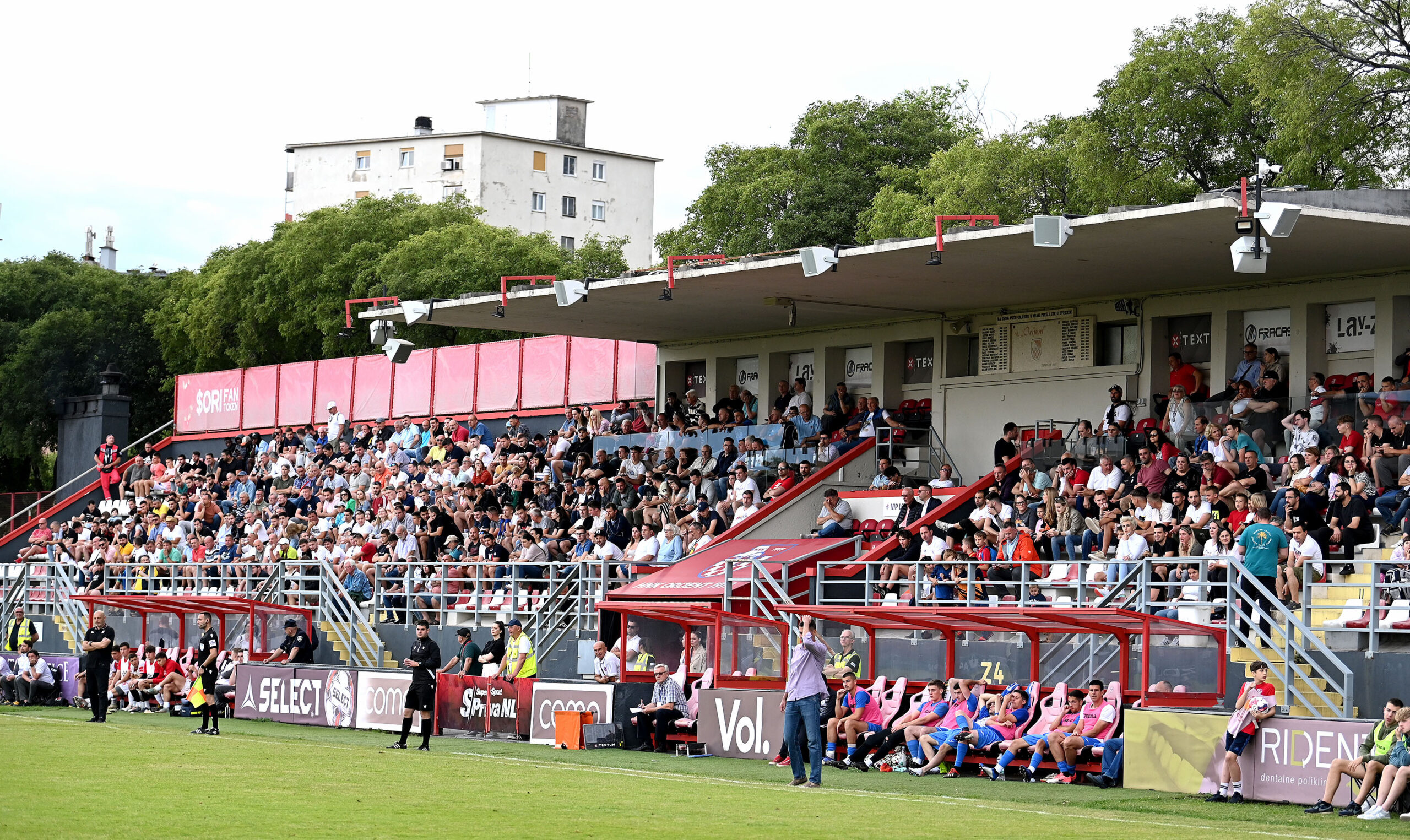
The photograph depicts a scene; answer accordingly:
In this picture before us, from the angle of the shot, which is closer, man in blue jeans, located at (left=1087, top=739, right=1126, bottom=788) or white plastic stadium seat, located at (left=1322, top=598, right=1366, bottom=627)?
man in blue jeans, located at (left=1087, top=739, right=1126, bottom=788)

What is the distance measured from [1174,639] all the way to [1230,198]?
5.62 metres

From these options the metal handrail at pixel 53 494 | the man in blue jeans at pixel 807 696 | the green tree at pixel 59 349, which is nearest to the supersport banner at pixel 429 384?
the metal handrail at pixel 53 494

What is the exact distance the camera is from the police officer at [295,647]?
28625 mm

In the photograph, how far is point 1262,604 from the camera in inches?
784

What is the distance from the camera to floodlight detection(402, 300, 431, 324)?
33.0 m

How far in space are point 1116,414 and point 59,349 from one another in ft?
161

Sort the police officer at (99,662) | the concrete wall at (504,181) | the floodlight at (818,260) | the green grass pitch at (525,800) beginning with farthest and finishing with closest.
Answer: the concrete wall at (504,181), the floodlight at (818,260), the police officer at (99,662), the green grass pitch at (525,800)

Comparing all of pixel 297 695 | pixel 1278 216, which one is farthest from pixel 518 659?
pixel 1278 216

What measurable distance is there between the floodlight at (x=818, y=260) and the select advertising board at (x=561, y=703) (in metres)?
7.28

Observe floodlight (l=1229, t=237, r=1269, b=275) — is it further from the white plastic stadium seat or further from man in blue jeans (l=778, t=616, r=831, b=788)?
man in blue jeans (l=778, t=616, r=831, b=788)

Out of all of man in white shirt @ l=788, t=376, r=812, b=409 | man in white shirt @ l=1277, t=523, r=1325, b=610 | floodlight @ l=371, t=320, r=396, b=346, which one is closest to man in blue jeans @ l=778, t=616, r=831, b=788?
man in white shirt @ l=1277, t=523, r=1325, b=610

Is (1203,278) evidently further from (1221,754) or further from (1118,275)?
(1221,754)

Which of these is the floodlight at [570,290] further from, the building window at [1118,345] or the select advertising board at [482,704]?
the building window at [1118,345]

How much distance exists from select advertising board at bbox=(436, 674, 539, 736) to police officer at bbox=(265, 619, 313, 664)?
13.4ft
